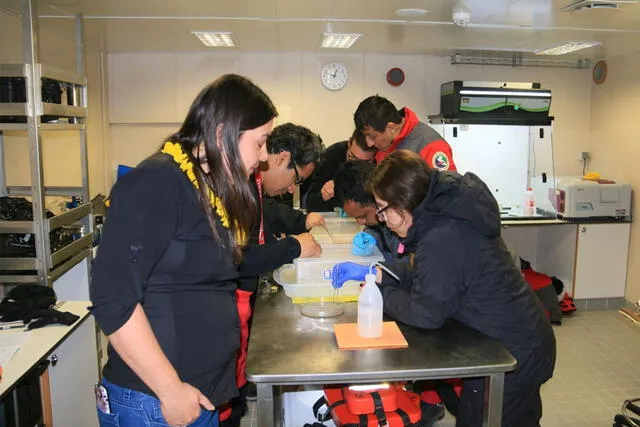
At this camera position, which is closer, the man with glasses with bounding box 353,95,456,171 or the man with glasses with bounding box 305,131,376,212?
the man with glasses with bounding box 353,95,456,171

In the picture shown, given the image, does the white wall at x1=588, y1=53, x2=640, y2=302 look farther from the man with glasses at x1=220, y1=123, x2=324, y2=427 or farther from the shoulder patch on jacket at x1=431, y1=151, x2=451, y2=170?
the man with glasses at x1=220, y1=123, x2=324, y2=427

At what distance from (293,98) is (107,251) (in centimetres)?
419

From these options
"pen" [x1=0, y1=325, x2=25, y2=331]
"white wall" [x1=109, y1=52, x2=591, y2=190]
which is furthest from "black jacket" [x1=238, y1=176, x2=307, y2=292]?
"white wall" [x1=109, y1=52, x2=591, y2=190]

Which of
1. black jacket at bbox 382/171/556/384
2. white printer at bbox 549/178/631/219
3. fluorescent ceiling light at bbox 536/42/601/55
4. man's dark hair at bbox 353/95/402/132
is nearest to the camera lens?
black jacket at bbox 382/171/556/384

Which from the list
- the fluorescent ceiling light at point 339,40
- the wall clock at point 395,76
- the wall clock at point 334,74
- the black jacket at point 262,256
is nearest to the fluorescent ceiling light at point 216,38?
the fluorescent ceiling light at point 339,40

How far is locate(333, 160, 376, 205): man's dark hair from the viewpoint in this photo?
2322mm

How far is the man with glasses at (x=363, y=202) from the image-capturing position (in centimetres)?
227

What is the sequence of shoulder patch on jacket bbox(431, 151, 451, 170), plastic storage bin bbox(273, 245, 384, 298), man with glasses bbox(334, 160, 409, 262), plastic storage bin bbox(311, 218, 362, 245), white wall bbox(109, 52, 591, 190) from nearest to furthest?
plastic storage bin bbox(273, 245, 384, 298) < man with glasses bbox(334, 160, 409, 262) < plastic storage bin bbox(311, 218, 362, 245) < shoulder patch on jacket bbox(431, 151, 451, 170) < white wall bbox(109, 52, 591, 190)

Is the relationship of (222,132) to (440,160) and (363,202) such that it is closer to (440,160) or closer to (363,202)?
(363,202)

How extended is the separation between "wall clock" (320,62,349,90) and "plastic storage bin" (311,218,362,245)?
7.20 ft

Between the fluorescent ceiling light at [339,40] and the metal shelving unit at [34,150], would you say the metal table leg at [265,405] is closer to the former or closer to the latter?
the metal shelving unit at [34,150]

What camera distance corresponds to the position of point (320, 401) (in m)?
2.23

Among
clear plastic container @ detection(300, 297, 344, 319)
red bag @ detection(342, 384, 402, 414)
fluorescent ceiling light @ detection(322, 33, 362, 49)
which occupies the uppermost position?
fluorescent ceiling light @ detection(322, 33, 362, 49)

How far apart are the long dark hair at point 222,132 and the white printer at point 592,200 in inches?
157
